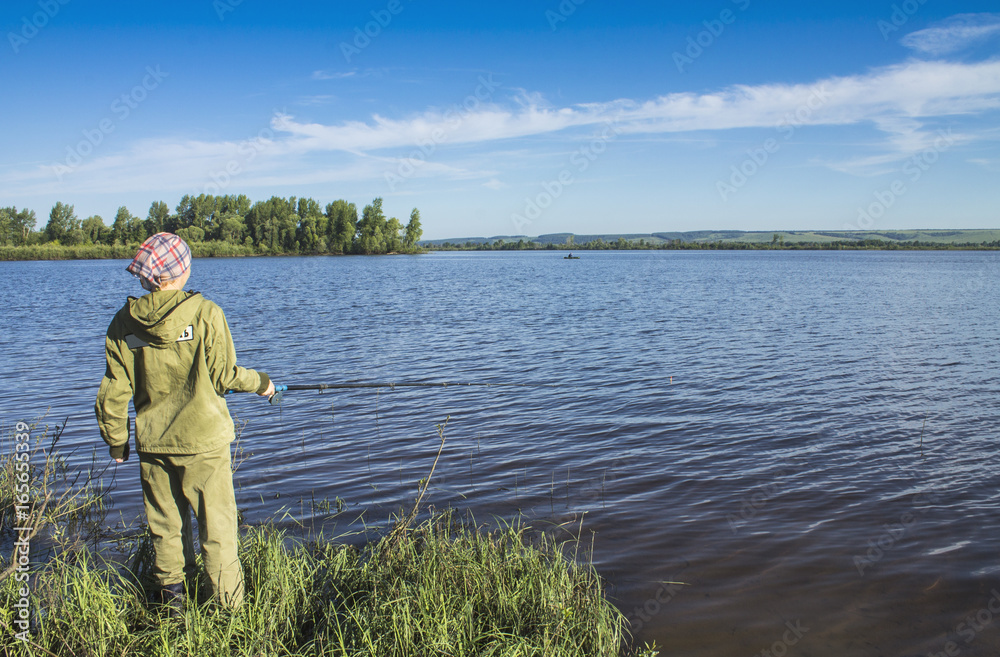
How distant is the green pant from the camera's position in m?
3.70

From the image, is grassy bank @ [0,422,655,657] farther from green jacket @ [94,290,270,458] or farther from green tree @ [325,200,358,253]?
green tree @ [325,200,358,253]

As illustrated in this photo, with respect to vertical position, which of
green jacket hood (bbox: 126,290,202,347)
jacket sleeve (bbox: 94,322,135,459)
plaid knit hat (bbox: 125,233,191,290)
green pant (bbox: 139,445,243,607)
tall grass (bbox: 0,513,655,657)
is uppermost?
plaid knit hat (bbox: 125,233,191,290)

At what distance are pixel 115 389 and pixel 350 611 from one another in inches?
72.4

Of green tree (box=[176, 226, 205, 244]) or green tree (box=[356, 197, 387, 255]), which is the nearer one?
green tree (box=[176, 226, 205, 244])

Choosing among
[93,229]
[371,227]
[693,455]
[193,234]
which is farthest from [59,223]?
[693,455]

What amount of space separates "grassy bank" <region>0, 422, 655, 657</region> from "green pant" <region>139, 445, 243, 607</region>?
18 cm

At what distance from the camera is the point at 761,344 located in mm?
17703

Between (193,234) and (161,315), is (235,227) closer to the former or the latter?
(193,234)

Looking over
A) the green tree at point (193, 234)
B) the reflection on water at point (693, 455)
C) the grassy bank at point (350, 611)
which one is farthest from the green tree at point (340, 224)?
the grassy bank at point (350, 611)

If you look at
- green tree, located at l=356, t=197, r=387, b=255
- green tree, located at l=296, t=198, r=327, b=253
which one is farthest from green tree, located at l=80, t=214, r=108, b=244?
green tree, located at l=356, t=197, r=387, b=255

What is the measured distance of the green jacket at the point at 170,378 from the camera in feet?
11.7

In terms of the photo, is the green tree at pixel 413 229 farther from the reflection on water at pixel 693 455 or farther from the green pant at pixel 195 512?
the green pant at pixel 195 512

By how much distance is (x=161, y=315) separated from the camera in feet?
11.4

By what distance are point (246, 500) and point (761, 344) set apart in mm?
14814
